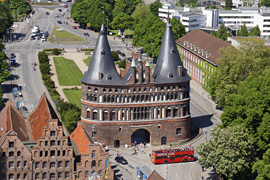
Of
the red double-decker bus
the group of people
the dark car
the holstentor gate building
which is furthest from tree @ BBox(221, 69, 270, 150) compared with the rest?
the dark car

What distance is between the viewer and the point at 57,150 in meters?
108

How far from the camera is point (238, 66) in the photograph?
15300 cm

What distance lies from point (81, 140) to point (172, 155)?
800 inches

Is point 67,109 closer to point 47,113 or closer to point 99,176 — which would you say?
point 47,113

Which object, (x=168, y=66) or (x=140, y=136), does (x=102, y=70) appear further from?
(x=140, y=136)

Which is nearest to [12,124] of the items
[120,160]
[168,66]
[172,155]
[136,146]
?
[120,160]

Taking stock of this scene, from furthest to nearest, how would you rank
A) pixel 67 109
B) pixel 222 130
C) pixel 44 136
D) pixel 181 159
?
1. pixel 67 109
2. pixel 181 159
3. pixel 222 130
4. pixel 44 136

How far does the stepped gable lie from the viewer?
365 ft

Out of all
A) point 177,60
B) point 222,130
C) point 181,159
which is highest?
point 177,60

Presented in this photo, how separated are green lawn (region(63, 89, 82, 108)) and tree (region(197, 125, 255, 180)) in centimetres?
5636

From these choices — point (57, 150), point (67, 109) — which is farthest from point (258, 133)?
point (67, 109)

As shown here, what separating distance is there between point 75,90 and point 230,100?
2344 inches

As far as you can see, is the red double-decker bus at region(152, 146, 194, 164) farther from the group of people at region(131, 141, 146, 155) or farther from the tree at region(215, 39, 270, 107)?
the tree at region(215, 39, 270, 107)

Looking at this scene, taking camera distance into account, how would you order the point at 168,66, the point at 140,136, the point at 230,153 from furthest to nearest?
the point at 140,136 < the point at 168,66 < the point at 230,153
